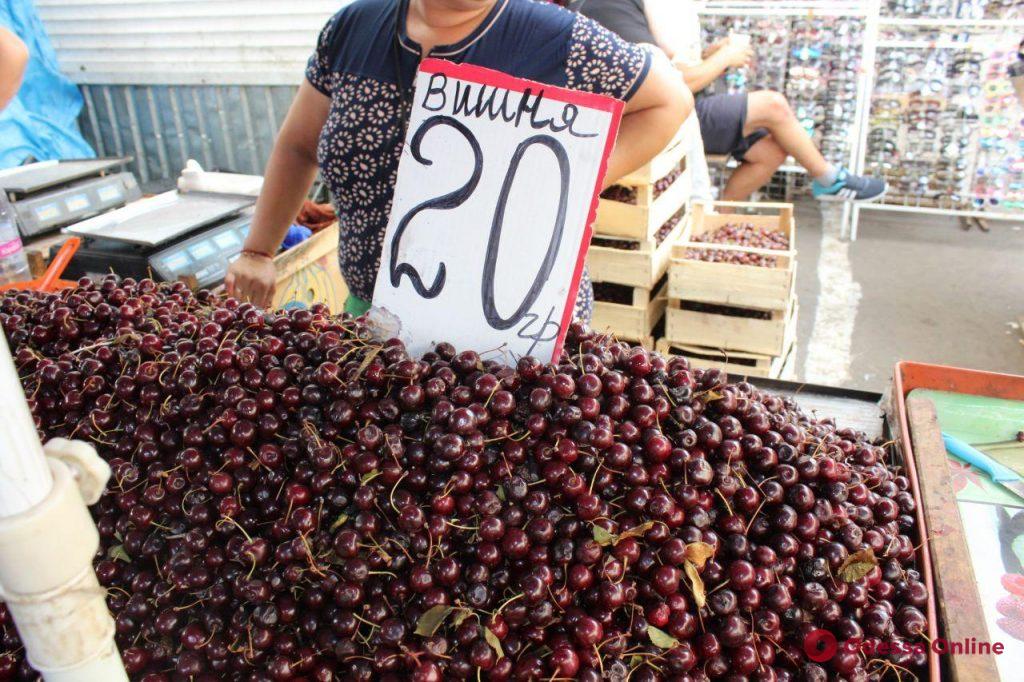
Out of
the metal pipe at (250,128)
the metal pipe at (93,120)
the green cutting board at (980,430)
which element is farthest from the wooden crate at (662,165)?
the metal pipe at (93,120)

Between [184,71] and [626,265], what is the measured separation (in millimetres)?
4191

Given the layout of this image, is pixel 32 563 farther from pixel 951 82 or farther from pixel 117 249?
pixel 951 82

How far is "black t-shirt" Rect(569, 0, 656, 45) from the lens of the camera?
3494 millimetres

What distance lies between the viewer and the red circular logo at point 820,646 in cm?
98

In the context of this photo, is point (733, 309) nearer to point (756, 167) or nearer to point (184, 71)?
point (756, 167)

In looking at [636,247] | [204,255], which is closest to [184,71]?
[204,255]

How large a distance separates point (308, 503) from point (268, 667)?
0.70ft

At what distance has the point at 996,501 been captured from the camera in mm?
1422

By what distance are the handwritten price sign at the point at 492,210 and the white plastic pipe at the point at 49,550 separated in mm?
691

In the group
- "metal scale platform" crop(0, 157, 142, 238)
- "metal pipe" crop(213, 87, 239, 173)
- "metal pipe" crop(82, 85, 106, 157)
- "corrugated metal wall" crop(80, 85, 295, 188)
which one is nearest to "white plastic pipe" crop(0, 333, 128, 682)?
"metal scale platform" crop(0, 157, 142, 238)

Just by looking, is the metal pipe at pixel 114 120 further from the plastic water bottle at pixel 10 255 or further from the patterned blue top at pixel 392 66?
the patterned blue top at pixel 392 66

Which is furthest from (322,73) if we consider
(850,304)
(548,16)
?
(850,304)

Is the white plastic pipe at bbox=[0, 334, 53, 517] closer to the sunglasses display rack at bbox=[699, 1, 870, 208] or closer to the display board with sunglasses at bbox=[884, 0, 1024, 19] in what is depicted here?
the sunglasses display rack at bbox=[699, 1, 870, 208]

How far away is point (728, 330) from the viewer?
10.8 ft
